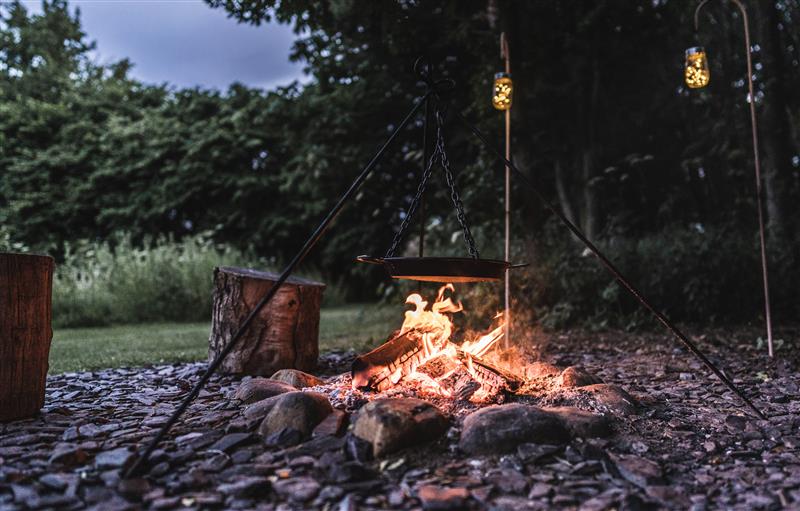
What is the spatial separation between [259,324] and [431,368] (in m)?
1.34

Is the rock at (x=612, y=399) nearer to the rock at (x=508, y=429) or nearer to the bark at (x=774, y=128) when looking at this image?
the rock at (x=508, y=429)

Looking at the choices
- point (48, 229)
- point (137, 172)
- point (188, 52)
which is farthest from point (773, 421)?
point (188, 52)

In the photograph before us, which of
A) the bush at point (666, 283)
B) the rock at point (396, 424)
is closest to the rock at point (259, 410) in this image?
the rock at point (396, 424)

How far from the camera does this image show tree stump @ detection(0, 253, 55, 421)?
2662 millimetres

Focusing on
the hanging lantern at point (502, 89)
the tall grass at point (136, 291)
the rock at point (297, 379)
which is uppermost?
the hanging lantern at point (502, 89)

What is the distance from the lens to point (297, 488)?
1.94m

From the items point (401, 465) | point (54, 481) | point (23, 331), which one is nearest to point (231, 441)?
point (54, 481)

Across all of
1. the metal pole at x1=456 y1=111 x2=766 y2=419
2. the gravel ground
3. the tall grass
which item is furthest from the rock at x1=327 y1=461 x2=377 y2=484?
the tall grass

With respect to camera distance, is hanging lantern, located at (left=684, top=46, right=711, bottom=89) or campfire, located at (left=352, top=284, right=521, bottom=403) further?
hanging lantern, located at (left=684, top=46, right=711, bottom=89)

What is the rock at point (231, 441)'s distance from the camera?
2.28m

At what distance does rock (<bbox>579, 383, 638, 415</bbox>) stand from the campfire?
0.39 m

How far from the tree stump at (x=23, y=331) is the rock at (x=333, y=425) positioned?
1477mm

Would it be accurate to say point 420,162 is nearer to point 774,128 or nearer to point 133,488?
point 774,128

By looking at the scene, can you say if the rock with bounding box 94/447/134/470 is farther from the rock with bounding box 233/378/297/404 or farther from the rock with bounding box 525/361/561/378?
the rock with bounding box 525/361/561/378
